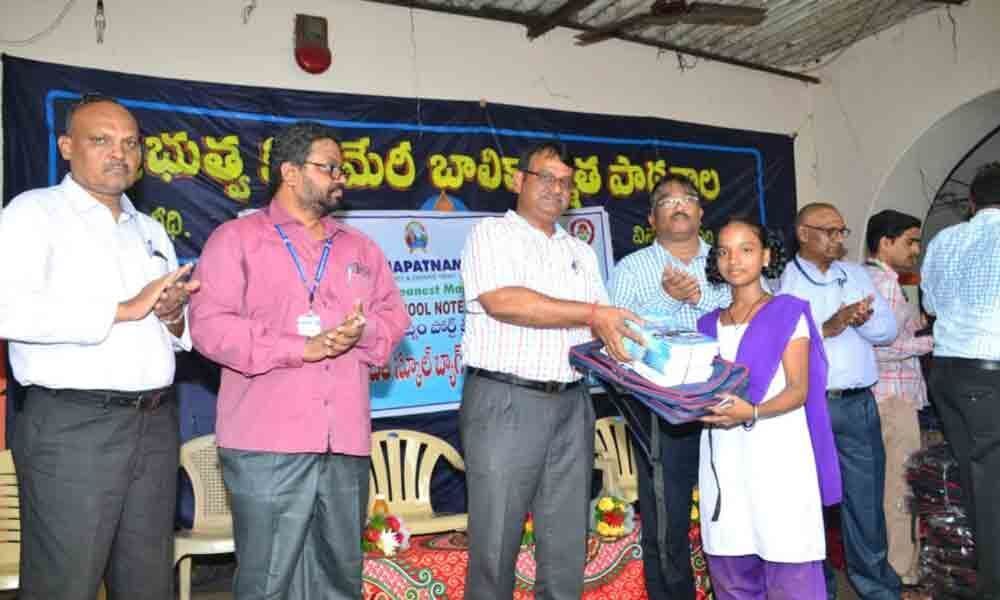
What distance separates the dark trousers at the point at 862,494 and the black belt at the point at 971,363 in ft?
1.36

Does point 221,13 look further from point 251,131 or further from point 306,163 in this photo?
point 306,163

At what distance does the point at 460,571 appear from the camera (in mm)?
3500

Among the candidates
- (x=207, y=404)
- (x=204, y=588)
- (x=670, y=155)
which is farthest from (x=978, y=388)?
(x=204, y=588)

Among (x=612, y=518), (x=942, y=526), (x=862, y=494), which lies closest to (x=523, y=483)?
(x=612, y=518)

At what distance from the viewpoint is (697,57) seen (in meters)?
6.30

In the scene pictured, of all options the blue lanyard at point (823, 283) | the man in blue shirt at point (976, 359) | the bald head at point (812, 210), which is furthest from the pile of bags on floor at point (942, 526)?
the bald head at point (812, 210)

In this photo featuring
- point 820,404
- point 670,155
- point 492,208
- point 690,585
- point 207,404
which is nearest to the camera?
Result: point 820,404

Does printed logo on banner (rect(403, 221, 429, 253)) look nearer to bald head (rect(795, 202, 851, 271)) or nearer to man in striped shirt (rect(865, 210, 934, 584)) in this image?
bald head (rect(795, 202, 851, 271))

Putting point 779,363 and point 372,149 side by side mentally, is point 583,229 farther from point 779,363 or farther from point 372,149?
point 779,363

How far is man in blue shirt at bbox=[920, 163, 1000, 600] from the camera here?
328cm

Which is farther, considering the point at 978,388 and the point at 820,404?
the point at 978,388

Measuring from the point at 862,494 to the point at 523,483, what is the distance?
Result: 5.91ft

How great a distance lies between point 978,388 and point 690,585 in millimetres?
1383

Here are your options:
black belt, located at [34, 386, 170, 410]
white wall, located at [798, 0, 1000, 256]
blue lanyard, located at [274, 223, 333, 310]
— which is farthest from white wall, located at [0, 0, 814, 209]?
black belt, located at [34, 386, 170, 410]
